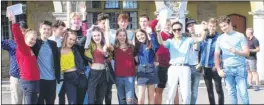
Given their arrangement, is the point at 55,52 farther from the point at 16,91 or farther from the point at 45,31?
the point at 16,91

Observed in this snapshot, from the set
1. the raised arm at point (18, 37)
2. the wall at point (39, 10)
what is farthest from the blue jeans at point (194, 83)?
the wall at point (39, 10)

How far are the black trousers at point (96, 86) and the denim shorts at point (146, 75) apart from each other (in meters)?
0.55

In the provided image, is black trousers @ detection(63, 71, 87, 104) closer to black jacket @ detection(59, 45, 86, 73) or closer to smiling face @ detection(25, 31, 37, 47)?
black jacket @ detection(59, 45, 86, 73)

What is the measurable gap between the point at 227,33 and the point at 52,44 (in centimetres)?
269

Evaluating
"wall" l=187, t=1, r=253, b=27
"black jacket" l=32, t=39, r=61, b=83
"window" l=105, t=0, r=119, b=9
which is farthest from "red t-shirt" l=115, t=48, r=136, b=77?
"wall" l=187, t=1, r=253, b=27

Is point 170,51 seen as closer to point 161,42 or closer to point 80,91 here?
point 161,42

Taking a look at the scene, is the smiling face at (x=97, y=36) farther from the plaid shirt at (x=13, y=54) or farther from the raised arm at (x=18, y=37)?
the plaid shirt at (x=13, y=54)

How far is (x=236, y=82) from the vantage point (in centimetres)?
834

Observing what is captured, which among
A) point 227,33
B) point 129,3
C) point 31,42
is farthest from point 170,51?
point 129,3

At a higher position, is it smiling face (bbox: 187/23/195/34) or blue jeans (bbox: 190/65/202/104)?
smiling face (bbox: 187/23/195/34)

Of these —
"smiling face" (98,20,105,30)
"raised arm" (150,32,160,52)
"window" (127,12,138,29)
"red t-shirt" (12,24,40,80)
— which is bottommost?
"red t-shirt" (12,24,40,80)

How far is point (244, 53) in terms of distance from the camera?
8.18 metres

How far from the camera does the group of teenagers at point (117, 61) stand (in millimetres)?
8000

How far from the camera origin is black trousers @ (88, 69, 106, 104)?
8.18 m
